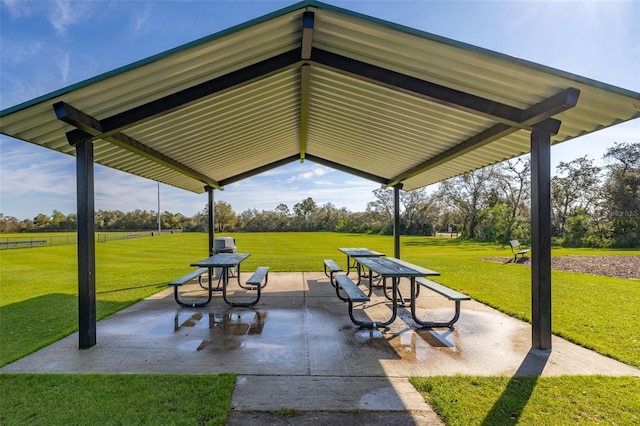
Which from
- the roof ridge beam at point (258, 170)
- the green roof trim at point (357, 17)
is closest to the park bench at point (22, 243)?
the roof ridge beam at point (258, 170)

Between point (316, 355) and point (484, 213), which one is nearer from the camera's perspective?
point (316, 355)

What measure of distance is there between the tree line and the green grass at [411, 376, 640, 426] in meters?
Answer: 23.7

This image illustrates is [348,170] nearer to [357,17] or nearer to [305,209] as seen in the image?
[357,17]

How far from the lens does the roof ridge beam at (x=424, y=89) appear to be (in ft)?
12.5

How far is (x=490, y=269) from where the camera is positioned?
11.7 metres

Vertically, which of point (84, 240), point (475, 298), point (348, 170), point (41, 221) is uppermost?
point (348, 170)

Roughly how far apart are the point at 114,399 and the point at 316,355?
208 centimetres

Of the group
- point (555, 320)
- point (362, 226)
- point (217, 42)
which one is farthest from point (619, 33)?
point (362, 226)

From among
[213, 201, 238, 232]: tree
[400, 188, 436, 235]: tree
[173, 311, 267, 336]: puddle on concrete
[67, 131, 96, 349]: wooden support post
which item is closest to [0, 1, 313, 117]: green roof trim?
[67, 131, 96, 349]: wooden support post

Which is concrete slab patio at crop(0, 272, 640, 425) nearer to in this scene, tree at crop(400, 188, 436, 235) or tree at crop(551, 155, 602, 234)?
tree at crop(551, 155, 602, 234)

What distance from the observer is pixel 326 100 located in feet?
17.6

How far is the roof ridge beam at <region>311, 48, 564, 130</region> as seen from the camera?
12.5ft

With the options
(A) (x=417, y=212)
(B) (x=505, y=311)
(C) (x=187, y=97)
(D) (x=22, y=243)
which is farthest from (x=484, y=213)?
(D) (x=22, y=243)

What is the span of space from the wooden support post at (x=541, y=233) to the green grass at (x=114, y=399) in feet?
12.1
